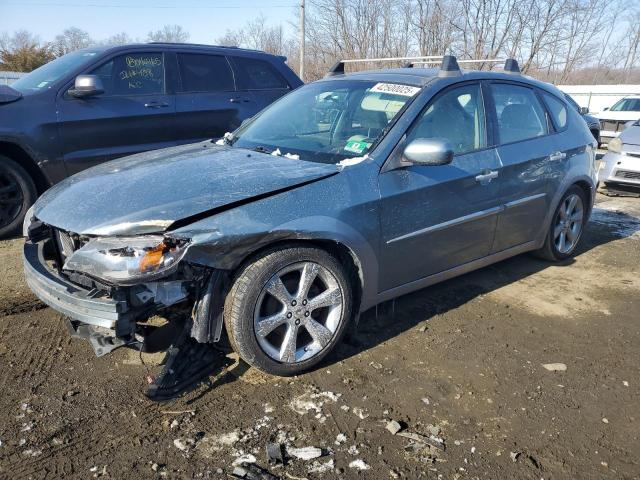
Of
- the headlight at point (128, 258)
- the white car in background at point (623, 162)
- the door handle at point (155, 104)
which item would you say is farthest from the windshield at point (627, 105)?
the headlight at point (128, 258)

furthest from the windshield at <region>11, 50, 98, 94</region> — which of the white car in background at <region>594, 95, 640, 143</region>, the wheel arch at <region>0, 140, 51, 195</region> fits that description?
the white car in background at <region>594, 95, 640, 143</region>

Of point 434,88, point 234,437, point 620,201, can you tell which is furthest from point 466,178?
point 620,201

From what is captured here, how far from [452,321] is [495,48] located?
19.0 meters

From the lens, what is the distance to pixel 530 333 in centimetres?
373

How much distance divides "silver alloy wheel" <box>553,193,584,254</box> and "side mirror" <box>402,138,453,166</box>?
2143 mm

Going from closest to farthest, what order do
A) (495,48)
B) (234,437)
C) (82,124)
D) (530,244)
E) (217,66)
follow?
(234,437) → (530,244) → (82,124) → (217,66) → (495,48)

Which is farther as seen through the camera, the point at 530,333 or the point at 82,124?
the point at 82,124

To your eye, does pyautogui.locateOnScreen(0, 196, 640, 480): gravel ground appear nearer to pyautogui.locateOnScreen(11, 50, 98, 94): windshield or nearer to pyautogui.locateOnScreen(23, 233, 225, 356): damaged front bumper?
pyautogui.locateOnScreen(23, 233, 225, 356): damaged front bumper

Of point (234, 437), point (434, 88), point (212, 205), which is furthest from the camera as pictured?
point (434, 88)

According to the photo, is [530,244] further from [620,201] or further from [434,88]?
[620,201]

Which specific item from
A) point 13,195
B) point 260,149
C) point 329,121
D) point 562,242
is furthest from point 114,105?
point 562,242

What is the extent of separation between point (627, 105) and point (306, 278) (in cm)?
1814

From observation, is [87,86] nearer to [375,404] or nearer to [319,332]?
[319,332]

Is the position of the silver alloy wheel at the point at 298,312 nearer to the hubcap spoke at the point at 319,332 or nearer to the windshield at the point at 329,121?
the hubcap spoke at the point at 319,332
